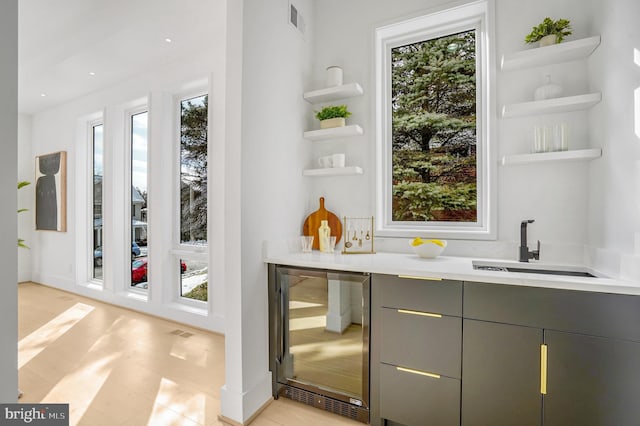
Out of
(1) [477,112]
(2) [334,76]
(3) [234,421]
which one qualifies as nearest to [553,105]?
(1) [477,112]

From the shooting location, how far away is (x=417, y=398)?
1.61 meters

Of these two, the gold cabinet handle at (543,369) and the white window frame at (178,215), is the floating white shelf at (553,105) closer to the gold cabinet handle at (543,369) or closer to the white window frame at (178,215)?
the gold cabinet handle at (543,369)

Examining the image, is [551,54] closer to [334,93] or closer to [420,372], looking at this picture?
[334,93]

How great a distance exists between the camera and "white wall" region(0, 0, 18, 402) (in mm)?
809

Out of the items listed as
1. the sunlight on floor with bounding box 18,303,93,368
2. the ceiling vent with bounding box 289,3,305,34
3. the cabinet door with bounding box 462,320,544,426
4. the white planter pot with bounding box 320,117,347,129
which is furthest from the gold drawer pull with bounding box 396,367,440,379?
the sunlight on floor with bounding box 18,303,93,368

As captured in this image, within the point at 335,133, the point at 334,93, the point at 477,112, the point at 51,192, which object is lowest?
the point at 51,192

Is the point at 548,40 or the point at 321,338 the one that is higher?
the point at 548,40

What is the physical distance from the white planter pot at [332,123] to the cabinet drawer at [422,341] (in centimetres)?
143

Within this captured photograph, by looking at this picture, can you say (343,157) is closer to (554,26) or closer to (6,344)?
(554,26)

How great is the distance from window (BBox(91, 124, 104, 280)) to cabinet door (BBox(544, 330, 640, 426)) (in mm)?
5506

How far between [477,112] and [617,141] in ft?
2.87

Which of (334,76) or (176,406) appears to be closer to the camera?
(176,406)

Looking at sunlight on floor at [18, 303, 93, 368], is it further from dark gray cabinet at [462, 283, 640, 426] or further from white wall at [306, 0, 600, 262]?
dark gray cabinet at [462, 283, 640, 426]

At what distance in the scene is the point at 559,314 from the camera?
136 centimetres
